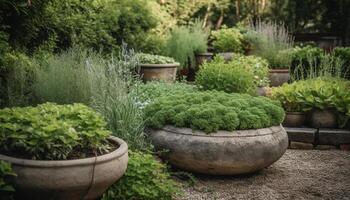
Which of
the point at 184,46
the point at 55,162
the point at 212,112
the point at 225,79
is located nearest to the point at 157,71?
the point at 225,79

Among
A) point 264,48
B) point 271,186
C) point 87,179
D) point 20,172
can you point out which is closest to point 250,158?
point 271,186

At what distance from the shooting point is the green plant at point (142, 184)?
3688 mm

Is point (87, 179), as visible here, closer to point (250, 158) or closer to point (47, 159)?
point (47, 159)

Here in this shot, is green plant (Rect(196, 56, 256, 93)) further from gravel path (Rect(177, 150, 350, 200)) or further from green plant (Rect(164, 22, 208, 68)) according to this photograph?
green plant (Rect(164, 22, 208, 68))

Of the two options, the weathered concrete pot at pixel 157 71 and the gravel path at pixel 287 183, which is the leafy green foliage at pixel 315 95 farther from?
the weathered concrete pot at pixel 157 71

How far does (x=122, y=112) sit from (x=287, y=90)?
2.90 metres

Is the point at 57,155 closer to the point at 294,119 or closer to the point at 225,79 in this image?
the point at 225,79

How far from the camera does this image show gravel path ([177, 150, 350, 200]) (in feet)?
14.1

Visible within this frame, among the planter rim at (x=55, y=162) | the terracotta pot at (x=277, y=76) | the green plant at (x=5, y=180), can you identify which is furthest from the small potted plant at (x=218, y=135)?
the terracotta pot at (x=277, y=76)

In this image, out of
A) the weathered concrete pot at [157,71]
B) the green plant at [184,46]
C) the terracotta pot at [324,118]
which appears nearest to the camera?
the terracotta pot at [324,118]

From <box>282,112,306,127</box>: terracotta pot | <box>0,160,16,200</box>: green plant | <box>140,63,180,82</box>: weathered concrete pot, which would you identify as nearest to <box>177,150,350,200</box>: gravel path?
<box>282,112,306,127</box>: terracotta pot

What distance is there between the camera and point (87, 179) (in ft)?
10.2

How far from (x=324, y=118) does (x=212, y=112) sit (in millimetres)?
2171

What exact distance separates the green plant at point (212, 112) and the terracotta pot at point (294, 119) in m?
1.02
